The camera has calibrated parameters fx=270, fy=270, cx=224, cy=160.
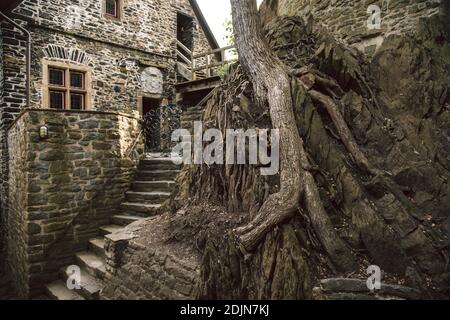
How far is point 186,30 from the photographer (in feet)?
43.0

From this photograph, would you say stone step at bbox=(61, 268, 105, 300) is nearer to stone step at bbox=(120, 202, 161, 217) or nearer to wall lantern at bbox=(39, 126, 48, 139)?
stone step at bbox=(120, 202, 161, 217)

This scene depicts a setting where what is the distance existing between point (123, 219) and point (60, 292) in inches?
66.8

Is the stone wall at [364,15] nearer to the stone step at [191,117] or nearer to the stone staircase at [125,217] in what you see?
the stone step at [191,117]

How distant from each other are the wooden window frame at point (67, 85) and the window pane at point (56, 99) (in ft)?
0.31

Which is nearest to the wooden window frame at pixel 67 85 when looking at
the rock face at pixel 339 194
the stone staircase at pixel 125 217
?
the stone staircase at pixel 125 217

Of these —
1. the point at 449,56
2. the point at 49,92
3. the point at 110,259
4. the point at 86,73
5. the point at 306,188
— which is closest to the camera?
the point at 306,188

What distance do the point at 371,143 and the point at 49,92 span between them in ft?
29.6

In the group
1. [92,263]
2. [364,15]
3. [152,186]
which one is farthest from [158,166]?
[364,15]

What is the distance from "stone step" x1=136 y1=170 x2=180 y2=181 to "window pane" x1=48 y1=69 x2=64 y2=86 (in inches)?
175

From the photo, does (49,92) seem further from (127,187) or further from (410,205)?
(410,205)

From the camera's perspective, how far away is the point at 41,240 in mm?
5414

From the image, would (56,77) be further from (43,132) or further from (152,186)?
(152,186)

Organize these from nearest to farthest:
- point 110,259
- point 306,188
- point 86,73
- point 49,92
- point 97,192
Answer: point 306,188 → point 110,259 → point 97,192 → point 49,92 → point 86,73
